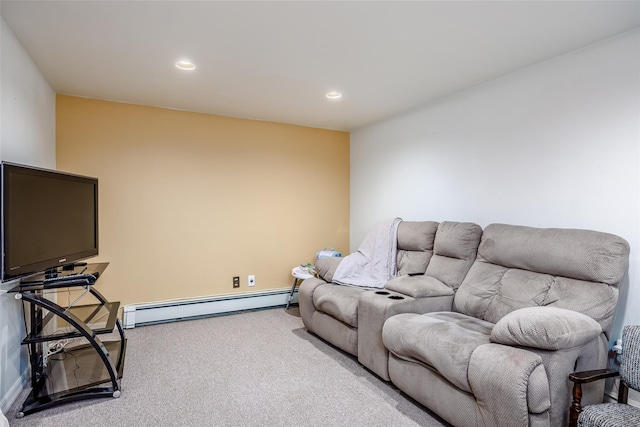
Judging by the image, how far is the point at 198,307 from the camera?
3936 millimetres

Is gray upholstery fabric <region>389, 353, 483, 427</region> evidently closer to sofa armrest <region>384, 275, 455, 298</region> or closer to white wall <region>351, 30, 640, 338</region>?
sofa armrest <region>384, 275, 455, 298</region>

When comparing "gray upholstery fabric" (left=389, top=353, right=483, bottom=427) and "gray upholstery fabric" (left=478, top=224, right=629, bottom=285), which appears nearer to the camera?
"gray upholstery fabric" (left=389, top=353, right=483, bottom=427)

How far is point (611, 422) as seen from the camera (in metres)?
1.43

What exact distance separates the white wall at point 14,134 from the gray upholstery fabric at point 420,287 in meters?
2.55

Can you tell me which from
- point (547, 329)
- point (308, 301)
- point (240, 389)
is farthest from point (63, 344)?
point (547, 329)

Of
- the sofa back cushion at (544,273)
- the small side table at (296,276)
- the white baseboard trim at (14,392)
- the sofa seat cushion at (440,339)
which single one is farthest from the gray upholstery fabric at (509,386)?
the white baseboard trim at (14,392)

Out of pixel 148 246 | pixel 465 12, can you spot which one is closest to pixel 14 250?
pixel 148 246

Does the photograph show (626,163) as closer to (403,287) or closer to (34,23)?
(403,287)

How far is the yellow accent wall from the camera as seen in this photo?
358cm

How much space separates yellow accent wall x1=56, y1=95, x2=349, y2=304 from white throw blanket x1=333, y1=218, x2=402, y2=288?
3.85 ft

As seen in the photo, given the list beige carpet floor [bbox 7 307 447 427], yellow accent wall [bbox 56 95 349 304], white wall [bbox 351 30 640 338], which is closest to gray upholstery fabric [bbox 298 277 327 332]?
beige carpet floor [bbox 7 307 447 427]

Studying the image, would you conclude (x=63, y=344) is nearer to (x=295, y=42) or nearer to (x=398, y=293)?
(x=398, y=293)

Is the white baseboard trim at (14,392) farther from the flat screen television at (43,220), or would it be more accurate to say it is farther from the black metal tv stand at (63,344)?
the flat screen television at (43,220)

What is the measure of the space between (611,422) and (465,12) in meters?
2.07
